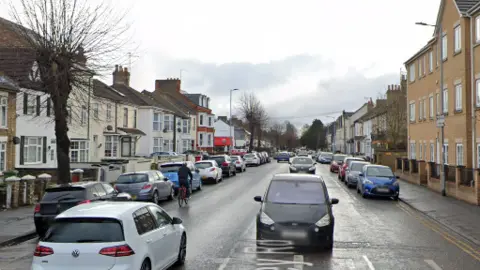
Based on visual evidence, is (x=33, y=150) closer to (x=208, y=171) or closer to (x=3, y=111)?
(x=3, y=111)

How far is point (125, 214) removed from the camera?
701 cm

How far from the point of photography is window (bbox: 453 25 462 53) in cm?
2469

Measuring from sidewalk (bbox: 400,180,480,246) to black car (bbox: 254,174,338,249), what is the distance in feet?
14.5

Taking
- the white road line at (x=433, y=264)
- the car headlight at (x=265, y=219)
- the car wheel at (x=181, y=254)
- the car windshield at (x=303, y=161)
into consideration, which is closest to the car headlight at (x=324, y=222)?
the car headlight at (x=265, y=219)

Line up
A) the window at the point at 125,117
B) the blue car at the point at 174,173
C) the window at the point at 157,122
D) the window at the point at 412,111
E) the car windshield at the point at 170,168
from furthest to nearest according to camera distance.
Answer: the window at the point at 157,122
the window at the point at 125,117
the window at the point at 412,111
the car windshield at the point at 170,168
the blue car at the point at 174,173

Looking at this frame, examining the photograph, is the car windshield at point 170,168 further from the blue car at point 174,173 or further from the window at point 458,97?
the window at point 458,97

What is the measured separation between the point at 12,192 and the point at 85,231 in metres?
12.5

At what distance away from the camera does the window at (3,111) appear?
24.4m

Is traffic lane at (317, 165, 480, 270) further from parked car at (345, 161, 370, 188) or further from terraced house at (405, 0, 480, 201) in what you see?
parked car at (345, 161, 370, 188)

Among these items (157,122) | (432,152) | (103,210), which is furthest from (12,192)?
(157,122)

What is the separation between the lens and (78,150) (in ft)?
112

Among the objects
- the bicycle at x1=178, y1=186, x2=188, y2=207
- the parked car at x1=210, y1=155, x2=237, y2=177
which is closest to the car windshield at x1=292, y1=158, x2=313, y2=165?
the parked car at x1=210, y1=155, x2=237, y2=177

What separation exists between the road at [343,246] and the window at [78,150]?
18701 mm

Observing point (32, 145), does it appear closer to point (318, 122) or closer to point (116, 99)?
point (116, 99)
